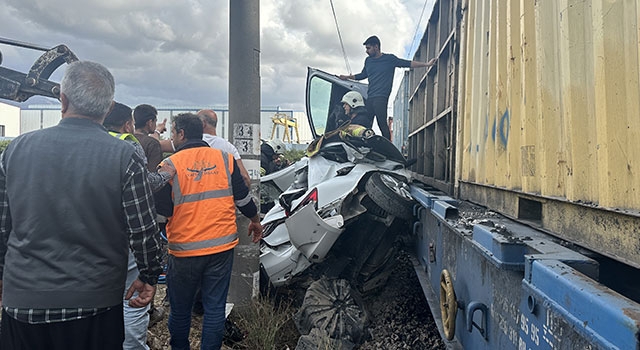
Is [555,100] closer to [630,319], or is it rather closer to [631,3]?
[631,3]

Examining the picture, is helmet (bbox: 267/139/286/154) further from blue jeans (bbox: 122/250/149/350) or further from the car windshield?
blue jeans (bbox: 122/250/149/350)

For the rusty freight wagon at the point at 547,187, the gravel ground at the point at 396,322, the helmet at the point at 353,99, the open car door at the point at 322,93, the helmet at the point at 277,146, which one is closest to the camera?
the rusty freight wagon at the point at 547,187

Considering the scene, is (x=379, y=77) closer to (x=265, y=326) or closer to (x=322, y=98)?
(x=322, y=98)

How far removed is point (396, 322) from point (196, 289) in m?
1.64

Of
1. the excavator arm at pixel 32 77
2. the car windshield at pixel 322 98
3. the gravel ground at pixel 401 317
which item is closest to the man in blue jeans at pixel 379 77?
the car windshield at pixel 322 98

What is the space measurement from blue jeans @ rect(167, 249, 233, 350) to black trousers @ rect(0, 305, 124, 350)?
0.93 metres

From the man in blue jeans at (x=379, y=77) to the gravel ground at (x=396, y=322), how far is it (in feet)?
7.73

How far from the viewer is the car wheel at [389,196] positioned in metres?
3.46

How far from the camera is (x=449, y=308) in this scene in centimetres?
232

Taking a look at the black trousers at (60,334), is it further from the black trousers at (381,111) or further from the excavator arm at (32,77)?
the black trousers at (381,111)

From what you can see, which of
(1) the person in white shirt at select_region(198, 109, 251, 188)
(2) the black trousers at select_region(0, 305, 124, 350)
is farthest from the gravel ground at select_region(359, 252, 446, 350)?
(2) the black trousers at select_region(0, 305, 124, 350)

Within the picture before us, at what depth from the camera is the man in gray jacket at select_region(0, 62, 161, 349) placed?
5.95ft

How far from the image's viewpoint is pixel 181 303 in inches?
116

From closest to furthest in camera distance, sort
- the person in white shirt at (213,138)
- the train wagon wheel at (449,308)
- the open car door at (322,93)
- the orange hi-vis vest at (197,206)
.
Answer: the train wagon wheel at (449,308)
the orange hi-vis vest at (197,206)
the person in white shirt at (213,138)
the open car door at (322,93)
